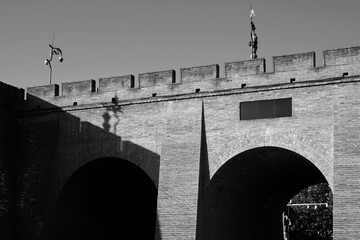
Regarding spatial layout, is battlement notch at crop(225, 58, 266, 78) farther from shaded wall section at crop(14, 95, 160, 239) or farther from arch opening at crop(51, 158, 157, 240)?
arch opening at crop(51, 158, 157, 240)

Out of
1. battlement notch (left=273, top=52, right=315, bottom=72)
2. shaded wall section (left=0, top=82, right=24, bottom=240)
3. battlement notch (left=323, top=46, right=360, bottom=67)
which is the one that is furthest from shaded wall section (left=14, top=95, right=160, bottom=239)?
battlement notch (left=323, top=46, right=360, bottom=67)

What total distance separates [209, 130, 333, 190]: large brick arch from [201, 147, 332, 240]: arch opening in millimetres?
171

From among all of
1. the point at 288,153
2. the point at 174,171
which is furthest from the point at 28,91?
the point at 288,153

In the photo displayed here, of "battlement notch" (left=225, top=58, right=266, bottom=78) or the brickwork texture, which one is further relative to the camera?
"battlement notch" (left=225, top=58, right=266, bottom=78)

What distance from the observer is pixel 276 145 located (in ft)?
51.9

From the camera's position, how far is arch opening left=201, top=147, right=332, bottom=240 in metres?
16.5

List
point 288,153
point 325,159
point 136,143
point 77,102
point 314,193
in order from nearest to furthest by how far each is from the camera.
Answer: point 325,159
point 288,153
point 136,143
point 77,102
point 314,193

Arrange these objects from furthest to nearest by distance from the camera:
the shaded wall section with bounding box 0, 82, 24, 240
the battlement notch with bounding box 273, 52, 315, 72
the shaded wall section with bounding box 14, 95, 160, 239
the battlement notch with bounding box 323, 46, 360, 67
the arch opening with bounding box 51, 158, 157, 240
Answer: the arch opening with bounding box 51, 158, 157, 240, the shaded wall section with bounding box 0, 82, 24, 240, the shaded wall section with bounding box 14, 95, 160, 239, the battlement notch with bounding box 273, 52, 315, 72, the battlement notch with bounding box 323, 46, 360, 67

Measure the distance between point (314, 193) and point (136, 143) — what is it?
2377 centimetres

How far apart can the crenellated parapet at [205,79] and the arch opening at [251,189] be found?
2.01 metres

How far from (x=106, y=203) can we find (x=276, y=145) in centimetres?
726

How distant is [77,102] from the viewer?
19.0 metres

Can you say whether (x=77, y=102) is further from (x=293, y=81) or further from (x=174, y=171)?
(x=293, y=81)

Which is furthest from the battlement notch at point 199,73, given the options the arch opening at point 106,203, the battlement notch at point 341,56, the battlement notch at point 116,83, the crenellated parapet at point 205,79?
the arch opening at point 106,203
